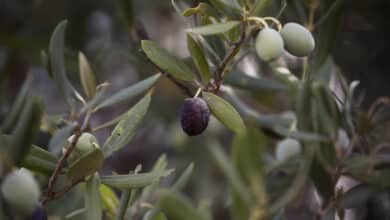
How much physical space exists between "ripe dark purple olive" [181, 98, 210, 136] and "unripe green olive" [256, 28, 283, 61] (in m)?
0.07

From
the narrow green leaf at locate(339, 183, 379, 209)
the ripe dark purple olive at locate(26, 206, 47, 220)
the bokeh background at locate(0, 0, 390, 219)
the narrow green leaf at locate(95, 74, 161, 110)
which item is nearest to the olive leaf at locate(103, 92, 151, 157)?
the narrow green leaf at locate(95, 74, 161, 110)

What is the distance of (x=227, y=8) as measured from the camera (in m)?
0.71

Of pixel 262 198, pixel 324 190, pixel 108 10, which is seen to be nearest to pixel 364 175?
pixel 324 190

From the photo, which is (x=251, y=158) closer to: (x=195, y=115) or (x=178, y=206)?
(x=178, y=206)

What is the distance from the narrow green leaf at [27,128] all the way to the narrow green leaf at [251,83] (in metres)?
0.50

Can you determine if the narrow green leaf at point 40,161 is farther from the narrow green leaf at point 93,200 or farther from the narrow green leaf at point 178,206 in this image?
the narrow green leaf at point 178,206

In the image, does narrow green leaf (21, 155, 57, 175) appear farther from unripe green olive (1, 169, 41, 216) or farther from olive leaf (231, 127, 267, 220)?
olive leaf (231, 127, 267, 220)

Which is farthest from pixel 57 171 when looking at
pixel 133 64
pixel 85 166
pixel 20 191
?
A: pixel 133 64

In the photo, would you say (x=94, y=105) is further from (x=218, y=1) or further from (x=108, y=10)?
(x=108, y=10)

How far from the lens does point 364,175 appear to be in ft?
2.75

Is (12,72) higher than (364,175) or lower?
lower

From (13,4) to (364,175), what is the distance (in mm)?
1223

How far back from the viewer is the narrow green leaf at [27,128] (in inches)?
21.5

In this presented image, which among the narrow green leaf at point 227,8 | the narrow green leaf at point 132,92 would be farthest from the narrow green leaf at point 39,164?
the narrow green leaf at point 227,8
